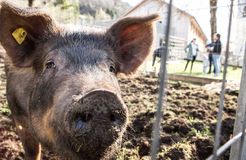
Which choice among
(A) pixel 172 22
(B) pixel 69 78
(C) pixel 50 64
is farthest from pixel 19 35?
(A) pixel 172 22

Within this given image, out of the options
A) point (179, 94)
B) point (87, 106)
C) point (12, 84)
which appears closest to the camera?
point (87, 106)

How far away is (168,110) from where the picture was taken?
5957 millimetres

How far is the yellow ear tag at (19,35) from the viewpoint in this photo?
3.25 m

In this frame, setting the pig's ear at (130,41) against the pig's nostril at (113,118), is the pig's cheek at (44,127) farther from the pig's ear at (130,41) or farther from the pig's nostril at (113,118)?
the pig's ear at (130,41)

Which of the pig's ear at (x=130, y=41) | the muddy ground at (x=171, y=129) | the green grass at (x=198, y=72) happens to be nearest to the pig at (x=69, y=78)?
the pig's ear at (x=130, y=41)

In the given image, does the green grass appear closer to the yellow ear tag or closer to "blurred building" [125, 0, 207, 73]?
"blurred building" [125, 0, 207, 73]

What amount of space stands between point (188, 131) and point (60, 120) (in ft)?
8.85

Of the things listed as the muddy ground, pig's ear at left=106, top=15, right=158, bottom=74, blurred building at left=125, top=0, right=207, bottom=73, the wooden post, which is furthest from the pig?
the wooden post

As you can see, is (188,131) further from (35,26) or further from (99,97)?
(99,97)

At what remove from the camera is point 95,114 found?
2.03 m

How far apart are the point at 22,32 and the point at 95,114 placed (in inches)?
61.7

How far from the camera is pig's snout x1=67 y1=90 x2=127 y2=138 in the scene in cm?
202

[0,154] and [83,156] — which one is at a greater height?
[83,156]

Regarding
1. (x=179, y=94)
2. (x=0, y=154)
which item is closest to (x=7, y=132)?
(x=0, y=154)
